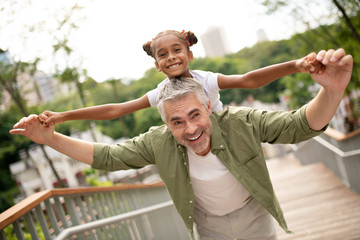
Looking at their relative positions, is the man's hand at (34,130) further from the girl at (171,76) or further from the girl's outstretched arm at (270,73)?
the girl's outstretched arm at (270,73)

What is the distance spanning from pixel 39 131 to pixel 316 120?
161 cm

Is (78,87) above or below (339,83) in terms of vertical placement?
above

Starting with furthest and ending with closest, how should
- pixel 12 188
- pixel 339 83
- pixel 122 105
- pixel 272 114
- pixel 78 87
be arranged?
pixel 12 188
pixel 78 87
pixel 122 105
pixel 272 114
pixel 339 83

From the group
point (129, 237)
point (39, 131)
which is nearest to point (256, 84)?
point (39, 131)

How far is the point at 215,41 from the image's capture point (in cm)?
6512

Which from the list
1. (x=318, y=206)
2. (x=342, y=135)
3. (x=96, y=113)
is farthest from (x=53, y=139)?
(x=342, y=135)

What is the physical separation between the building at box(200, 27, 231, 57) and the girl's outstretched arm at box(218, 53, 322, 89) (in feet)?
198

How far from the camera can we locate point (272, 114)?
178cm

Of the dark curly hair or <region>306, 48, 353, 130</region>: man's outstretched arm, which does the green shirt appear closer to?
<region>306, 48, 353, 130</region>: man's outstretched arm

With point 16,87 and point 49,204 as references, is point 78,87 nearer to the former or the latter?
point 16,87

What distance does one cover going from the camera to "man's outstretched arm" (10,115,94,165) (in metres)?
1.83

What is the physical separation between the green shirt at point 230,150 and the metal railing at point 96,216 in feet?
1.38

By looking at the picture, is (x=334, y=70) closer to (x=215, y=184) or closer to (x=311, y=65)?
(x=311, y=65)

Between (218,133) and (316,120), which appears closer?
(316,120)
